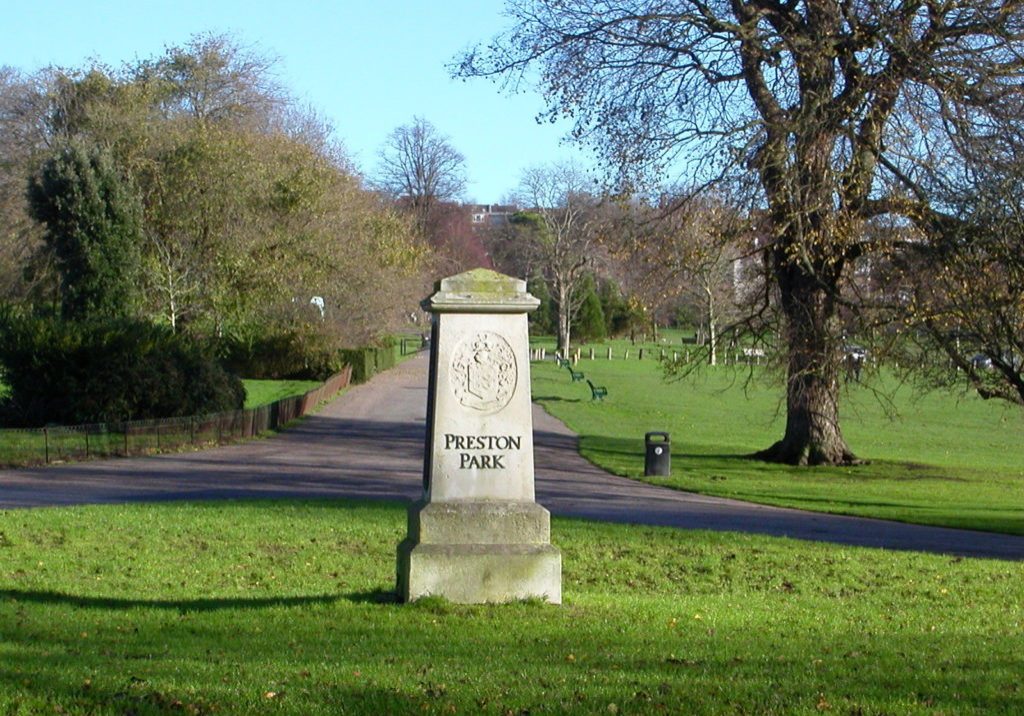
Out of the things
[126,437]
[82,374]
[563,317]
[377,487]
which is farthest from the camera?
[563,317]

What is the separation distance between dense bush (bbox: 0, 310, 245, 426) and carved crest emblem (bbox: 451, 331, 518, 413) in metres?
23.3

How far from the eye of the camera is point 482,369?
29.6 ft

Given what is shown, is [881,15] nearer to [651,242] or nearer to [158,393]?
[651,242]

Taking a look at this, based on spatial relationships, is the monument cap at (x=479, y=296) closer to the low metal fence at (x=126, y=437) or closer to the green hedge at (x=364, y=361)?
the low metal fence at (x=126, y=437)

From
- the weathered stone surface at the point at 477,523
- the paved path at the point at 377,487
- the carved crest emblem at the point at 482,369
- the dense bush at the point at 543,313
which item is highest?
the dense bush at the point at 543,313

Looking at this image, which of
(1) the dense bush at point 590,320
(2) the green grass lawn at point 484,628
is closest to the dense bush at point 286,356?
(2) the green grass lawn at point 484,628

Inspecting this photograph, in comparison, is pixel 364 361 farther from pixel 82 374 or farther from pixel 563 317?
pixel 82 374

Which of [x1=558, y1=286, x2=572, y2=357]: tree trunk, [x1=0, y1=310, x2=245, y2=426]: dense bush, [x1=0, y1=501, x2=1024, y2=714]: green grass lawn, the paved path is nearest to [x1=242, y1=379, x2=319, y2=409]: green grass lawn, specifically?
the paved path

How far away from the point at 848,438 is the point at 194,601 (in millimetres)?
41056

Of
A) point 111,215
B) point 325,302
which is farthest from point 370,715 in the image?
point 325,302

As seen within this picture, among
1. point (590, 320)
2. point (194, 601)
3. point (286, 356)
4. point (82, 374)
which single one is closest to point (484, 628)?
point (194, 601)

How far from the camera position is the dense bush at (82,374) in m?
30.4

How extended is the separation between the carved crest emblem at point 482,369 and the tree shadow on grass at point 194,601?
1.67 m

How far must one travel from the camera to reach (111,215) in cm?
3603
